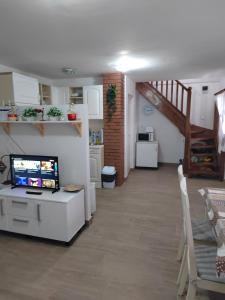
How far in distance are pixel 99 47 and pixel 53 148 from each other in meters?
1.49

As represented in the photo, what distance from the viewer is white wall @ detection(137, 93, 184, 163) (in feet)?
20.3

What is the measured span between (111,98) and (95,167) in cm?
148

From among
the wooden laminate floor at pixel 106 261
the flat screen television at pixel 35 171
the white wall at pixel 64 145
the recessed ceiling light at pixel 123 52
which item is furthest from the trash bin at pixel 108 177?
the recessed ceiling light at pixel 123 52

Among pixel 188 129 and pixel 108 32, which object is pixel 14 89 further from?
pixel 188 129

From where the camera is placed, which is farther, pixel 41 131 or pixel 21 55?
pixel 21 55

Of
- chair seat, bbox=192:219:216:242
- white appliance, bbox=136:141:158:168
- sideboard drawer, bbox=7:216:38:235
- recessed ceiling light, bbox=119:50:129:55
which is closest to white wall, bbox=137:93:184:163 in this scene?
white appliance, bbox=136:141:158:168

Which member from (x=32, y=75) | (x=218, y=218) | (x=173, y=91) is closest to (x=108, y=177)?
(x=32, y=75)

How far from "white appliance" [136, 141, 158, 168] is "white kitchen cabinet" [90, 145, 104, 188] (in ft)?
5.75

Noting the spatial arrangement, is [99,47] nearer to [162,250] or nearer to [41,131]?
[41,131]

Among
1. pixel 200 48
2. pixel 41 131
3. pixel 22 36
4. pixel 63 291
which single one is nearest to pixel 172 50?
pixel 200 48

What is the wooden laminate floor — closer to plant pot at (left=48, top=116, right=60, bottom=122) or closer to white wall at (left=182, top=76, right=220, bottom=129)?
plant pot at (left=48, top=116, right=60, bottom=122)

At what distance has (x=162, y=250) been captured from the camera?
236 centimetres

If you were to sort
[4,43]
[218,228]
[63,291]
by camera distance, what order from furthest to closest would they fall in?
[4,43], [63,291], [218,228]

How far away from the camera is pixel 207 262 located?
4.81 feet
